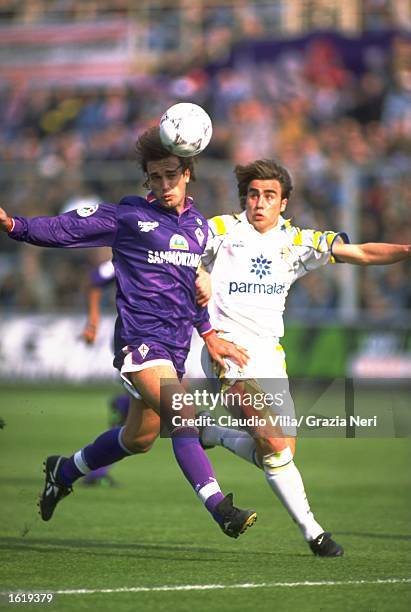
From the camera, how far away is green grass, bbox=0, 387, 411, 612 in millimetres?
6004

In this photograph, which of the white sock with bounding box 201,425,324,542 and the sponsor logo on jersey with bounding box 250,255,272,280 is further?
the sponsor logo on jersey with bounding box 250,255,272,280

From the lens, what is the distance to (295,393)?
27.8 feet

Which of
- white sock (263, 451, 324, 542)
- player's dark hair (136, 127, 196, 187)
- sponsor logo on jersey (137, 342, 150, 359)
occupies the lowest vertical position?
white sock (263, 451, 324, 542)

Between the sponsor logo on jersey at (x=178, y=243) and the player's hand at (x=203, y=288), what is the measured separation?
0.66 feet

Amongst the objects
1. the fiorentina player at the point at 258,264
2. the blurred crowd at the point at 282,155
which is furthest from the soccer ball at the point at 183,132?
the blurred crowd at the point at 282,155

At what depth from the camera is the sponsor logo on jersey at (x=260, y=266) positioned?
759 cm

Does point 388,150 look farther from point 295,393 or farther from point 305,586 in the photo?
point 305,586

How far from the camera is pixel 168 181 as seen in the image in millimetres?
7199

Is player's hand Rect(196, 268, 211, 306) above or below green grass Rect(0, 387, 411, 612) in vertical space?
above

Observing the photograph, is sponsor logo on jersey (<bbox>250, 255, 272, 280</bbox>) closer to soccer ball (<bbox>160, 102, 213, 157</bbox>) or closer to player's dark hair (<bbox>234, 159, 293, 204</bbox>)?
player's dark hair (<bbox>234, 159, 293, 204</bbox>)

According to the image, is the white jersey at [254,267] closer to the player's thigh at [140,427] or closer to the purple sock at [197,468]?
the player's thigh at [140,427]

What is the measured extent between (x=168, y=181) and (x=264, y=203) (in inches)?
28.7

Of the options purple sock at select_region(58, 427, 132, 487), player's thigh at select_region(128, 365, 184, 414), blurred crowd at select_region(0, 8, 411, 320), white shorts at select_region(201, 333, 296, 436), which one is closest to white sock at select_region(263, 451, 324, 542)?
white shorts at select_region(201, 333, 296, 436)

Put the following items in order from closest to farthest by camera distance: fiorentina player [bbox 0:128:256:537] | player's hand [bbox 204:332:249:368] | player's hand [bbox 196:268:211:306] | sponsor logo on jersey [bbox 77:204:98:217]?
1. fiorentina player [bbox 0:128:256:537]
2. sponsor logo on jersey [bbox 77:204:98:217]
3. player's hand [bbox 196:268:211:306]
4. player's hand [bbox 204:332:249:368]
